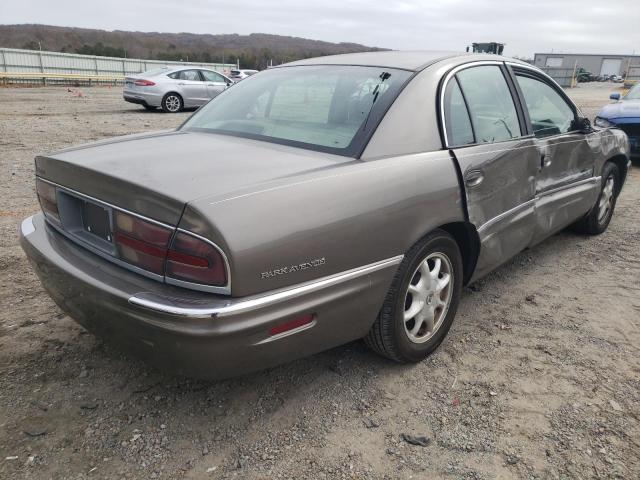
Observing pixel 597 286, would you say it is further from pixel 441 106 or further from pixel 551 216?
pixel 441 106

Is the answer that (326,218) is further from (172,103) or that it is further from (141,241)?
(172,103)

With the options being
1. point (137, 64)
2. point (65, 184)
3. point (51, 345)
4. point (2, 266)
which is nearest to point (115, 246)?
point (65, 184)

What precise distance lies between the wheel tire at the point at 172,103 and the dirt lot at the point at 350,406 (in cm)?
1243

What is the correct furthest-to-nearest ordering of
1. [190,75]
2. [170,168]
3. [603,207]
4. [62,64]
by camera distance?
1. [62,64]
2. [190,75]
3. [603,207]
4. [170,168]

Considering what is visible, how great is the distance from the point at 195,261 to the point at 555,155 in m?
2.89

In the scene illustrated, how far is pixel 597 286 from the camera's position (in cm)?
379

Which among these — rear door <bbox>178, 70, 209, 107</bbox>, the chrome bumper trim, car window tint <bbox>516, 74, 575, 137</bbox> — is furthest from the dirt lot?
rear door <bbox>178, 70, 209, 107</bbox>

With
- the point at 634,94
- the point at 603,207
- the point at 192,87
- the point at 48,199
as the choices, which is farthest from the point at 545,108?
the point at 192,87

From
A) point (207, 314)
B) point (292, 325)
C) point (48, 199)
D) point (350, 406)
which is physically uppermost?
point (48, 199)

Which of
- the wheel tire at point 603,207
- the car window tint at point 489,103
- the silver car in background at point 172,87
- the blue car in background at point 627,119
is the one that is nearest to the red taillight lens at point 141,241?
the car window tint at point 489,103

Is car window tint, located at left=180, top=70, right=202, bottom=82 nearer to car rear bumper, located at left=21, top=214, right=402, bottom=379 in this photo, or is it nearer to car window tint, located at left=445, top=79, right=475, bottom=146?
car window tint, located at left=445, top=79, right=475, bottom=146

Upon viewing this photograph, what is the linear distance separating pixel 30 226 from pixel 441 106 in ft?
7.41

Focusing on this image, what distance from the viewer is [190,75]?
1552 cm

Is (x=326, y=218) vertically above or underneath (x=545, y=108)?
underneath
